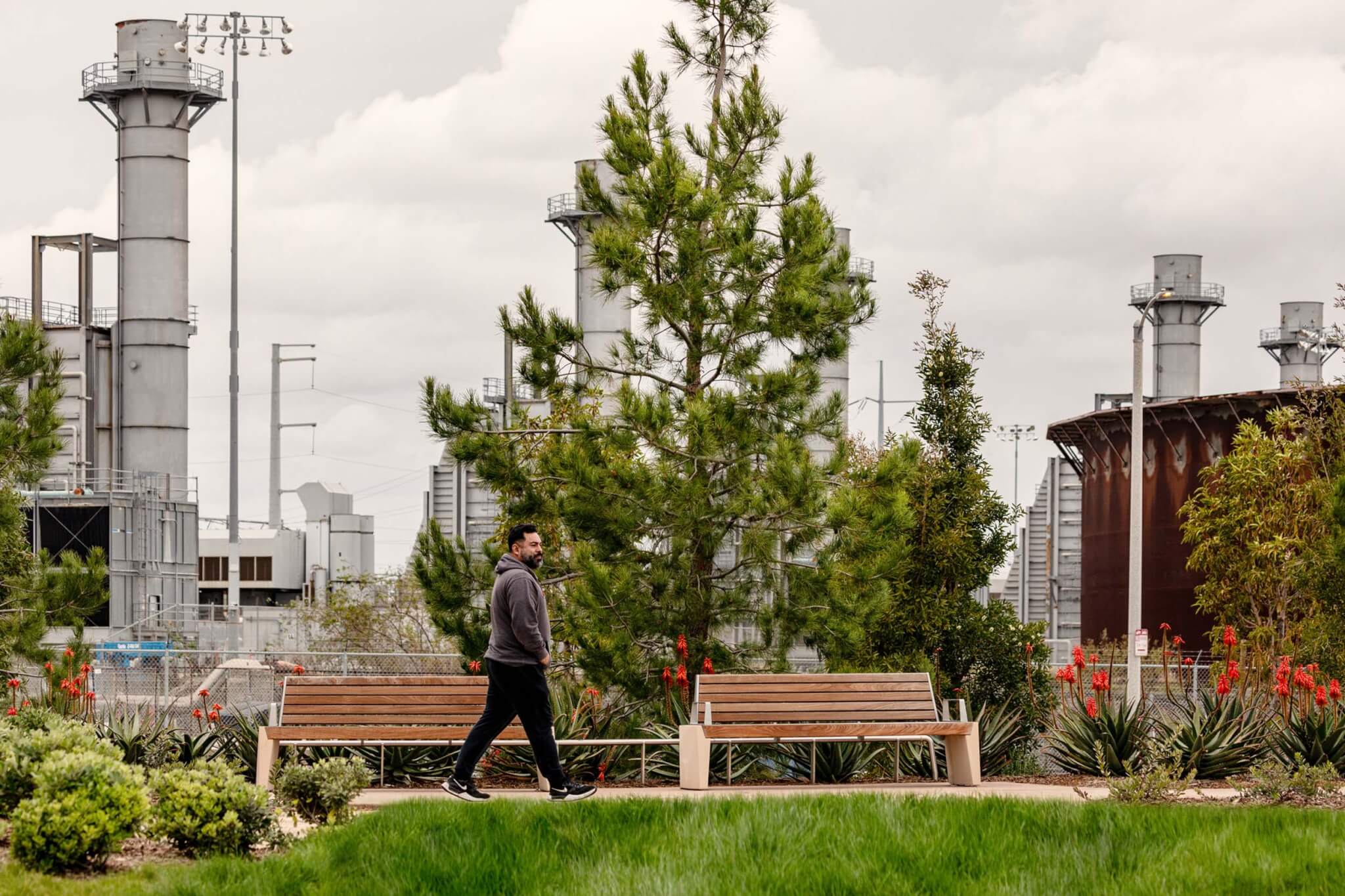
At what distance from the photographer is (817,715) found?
Result: 13242 mm

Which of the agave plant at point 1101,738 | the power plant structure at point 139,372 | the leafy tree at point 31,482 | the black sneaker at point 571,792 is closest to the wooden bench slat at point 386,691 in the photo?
the black sneaker at point 571,792

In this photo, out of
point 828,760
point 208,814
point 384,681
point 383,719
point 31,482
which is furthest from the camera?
point 31,482

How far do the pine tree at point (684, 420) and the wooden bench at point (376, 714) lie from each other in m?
2.19

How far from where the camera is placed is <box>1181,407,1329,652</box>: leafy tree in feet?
83.8

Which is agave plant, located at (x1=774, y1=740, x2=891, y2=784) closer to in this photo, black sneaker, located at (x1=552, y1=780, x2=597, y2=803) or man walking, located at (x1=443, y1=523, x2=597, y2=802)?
black sneaker, located at (x1=552, y1=780, x2=597, y2=803)

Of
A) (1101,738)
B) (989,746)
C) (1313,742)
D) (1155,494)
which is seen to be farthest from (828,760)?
(1155,494)

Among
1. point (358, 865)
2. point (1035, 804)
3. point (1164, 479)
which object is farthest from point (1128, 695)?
point (1164, 479)

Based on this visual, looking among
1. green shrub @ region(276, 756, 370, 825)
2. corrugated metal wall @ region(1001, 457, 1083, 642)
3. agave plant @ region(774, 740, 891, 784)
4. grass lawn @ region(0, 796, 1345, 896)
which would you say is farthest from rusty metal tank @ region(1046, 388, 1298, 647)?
green shrub @ region(276, 756, 370, 825)

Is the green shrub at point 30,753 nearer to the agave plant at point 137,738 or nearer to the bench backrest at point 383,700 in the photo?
the bench backrest at point 383,700

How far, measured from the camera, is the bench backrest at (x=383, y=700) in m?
12.6

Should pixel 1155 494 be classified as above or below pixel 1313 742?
above

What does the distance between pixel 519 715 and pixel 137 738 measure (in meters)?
4.38

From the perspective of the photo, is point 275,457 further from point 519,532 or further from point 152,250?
point 519,532

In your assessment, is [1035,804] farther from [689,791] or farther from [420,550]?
[420,550]
